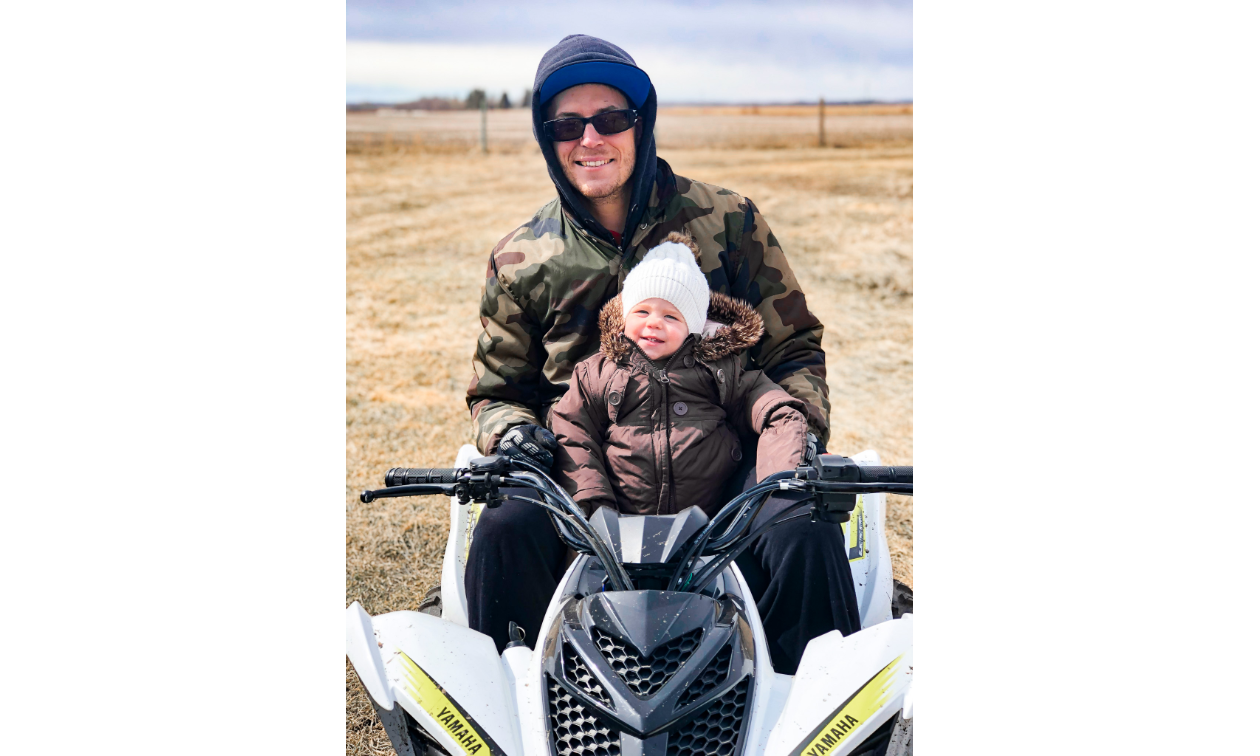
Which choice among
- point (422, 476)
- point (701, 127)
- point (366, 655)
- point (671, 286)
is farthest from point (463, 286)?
point (366, 655)

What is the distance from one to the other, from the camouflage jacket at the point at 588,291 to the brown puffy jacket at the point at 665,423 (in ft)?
0.64

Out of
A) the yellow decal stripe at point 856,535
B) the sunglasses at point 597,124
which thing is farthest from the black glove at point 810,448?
the sunglasses at point 597,124

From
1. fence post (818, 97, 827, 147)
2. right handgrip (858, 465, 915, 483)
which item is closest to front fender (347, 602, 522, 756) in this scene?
right handgrip (858, 465, 915, 483)

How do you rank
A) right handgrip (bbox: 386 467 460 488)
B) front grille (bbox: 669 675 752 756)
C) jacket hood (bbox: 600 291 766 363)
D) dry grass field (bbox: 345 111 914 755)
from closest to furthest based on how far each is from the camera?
front grille (bbox: 669 675 752 756) → right handgrip (bbox: 386 467 460 488) → jacket hood (bbox: 600 291 766 363) → dry grass field (bbox: 345 111 914 755)

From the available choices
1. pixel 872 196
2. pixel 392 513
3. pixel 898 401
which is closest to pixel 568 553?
pixel 392 513

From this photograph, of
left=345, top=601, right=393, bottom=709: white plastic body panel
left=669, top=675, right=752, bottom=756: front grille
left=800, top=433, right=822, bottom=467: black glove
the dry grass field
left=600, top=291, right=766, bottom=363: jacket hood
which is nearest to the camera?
left=669, top=675, right=752, bottom=756: front grille

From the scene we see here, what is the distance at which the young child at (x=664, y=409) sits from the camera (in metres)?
2.07

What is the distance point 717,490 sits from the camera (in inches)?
83.6

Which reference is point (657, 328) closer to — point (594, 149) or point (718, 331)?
point (718, 331)

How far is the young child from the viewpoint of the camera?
207cm

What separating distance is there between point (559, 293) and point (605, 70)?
54 cm

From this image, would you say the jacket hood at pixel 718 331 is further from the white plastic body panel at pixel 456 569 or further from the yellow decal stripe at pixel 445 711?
the yellow decal stripe at pixel 445 711

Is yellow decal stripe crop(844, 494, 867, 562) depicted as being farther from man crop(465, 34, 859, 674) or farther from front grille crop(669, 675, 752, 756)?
front grille crop(669, 675, 752, 756)

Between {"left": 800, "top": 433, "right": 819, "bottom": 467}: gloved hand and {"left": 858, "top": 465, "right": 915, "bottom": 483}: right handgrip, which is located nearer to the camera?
{"left": 858, "top": 465, "right": 915, "bottom": 483}: right handgrip
